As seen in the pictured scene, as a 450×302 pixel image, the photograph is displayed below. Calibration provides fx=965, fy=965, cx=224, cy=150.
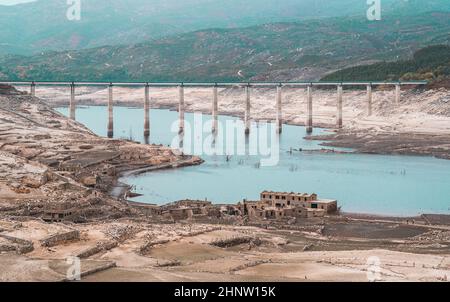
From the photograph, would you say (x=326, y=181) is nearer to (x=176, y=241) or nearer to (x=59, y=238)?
(x=176, y=241)

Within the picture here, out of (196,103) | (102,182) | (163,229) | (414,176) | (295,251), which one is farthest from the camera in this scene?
(196,103)

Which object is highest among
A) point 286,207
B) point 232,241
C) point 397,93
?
point 397,93

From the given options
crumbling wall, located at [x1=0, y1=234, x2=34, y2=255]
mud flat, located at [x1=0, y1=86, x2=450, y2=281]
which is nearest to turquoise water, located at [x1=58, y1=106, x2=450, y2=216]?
mud flat, located at [x1=0, y1=86, x2=450, y2=281]

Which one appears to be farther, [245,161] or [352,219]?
[245,161]

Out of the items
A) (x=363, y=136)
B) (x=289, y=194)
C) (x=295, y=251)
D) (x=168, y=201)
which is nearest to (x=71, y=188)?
(x=168, y=201)

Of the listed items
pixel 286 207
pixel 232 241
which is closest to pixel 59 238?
pixel 232 241

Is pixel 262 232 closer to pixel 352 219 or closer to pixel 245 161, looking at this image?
pixel 352 219
